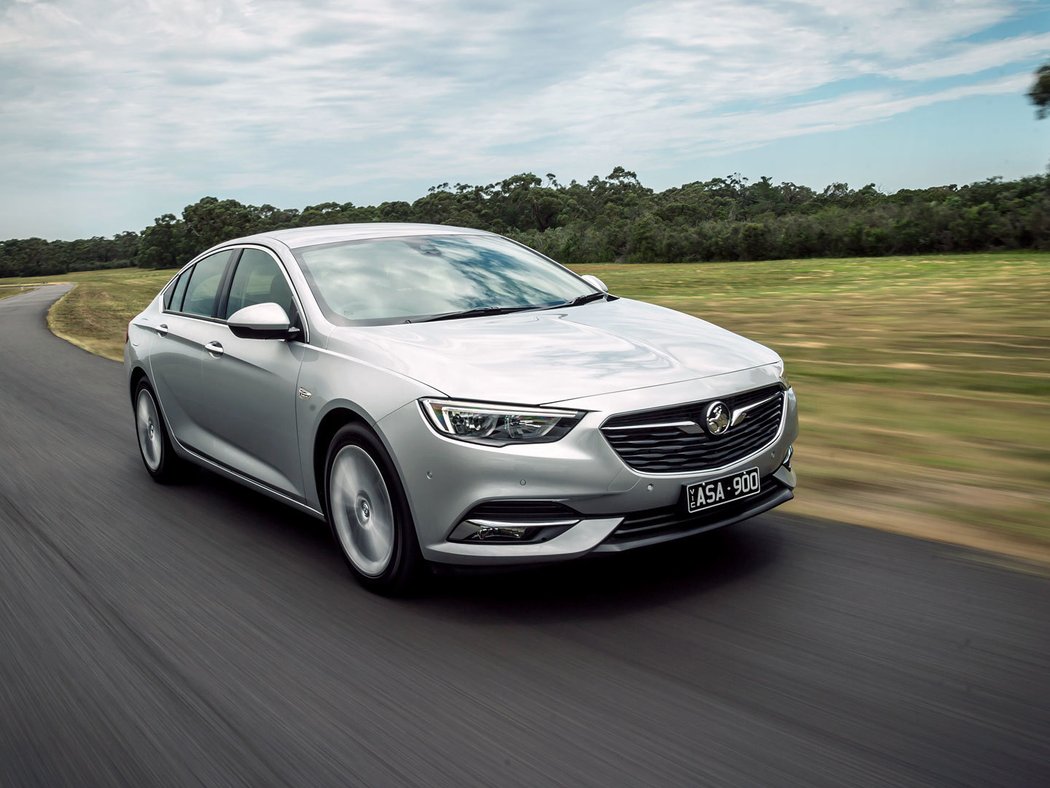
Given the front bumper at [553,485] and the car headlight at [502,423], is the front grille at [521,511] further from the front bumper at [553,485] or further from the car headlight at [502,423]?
the car headlight at [502,423]

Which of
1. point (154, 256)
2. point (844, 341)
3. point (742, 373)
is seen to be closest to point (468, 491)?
point (742, 373)

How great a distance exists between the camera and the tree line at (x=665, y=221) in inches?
1396

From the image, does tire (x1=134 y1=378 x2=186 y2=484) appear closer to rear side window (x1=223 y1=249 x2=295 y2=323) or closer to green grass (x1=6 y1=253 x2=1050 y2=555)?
rear side window (x1=223 y1=249 x2=295 y2=323)

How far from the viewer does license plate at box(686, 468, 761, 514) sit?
13.1 ft

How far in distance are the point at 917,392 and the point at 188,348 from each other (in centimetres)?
596

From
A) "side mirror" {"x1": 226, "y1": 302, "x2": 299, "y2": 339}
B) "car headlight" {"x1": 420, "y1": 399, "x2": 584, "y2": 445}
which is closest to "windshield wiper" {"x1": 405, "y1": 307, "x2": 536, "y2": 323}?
"side mirror" {"x1": 226, "y1": 302, "x2": 299, "y2": 339}

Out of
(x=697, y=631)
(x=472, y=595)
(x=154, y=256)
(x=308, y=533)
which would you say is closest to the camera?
(x=697, y=631)

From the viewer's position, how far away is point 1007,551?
4613 millimetres

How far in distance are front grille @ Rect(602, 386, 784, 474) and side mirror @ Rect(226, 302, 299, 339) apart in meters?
1.73

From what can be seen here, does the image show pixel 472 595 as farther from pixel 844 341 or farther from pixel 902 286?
pixel 902 286

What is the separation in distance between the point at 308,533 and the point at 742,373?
7.95 ft

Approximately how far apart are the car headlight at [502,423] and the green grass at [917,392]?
6.83ft

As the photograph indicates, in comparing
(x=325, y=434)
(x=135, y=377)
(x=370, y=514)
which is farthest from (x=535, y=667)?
(x=135, y=377)

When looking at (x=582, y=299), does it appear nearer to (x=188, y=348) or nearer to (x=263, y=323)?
(x=263, y=323)
